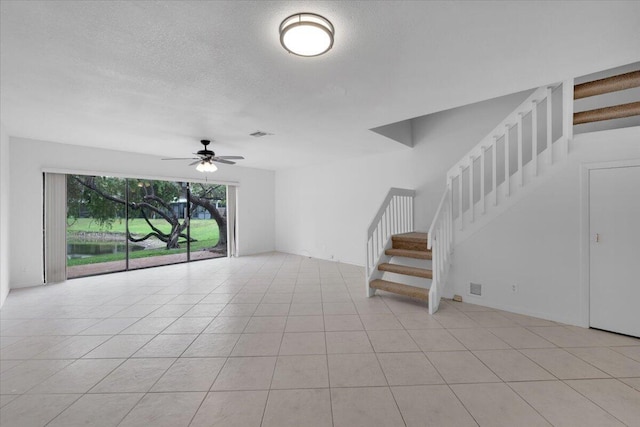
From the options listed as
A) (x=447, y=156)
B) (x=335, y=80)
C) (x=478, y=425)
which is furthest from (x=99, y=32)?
(x=447, y=156)

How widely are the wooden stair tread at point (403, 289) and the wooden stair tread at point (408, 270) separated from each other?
0.63ft

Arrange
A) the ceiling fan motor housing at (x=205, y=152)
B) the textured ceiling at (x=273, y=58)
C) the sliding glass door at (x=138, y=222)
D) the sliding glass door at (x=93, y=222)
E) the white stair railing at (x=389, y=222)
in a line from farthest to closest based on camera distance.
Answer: the sliding glass door at (x=138, y=222), the sliding glass door at (x=93, y=222), the ceiling fan motor housing at (x=205, y=152), the white stair railing at (x=389, y=222), the textured ceiling at (x=273, y=58)

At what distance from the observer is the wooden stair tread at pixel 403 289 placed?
3.58 meters

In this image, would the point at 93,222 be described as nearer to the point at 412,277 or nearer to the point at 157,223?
the point at 157,223

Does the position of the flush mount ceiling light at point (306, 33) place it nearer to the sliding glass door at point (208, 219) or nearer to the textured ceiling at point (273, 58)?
the textured ceiling at point (273, 58)

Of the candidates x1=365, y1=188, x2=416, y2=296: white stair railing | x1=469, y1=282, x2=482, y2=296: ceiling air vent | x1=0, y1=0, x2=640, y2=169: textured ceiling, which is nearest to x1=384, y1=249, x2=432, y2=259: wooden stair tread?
x1=365, y1=188, x2=416, y2=296: white stair railing

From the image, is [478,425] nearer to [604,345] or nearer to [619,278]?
[604,345]

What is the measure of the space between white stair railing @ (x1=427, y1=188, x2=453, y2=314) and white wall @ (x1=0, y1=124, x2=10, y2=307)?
6.19 metres


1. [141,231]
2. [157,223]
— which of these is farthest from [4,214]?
[157,223]

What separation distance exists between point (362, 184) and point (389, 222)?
1645 mm

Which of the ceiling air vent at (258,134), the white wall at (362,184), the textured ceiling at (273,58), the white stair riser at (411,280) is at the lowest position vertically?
the white stair riser at (411,280)

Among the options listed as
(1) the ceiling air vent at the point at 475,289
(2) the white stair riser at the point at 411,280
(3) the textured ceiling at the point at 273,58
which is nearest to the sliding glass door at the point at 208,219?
(3) the textured ceiling at the point at 273,58

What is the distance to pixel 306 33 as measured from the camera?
5.68 ft

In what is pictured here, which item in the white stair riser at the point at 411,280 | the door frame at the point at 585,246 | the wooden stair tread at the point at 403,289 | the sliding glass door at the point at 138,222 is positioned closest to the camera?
the door frame at the point at 585,246
